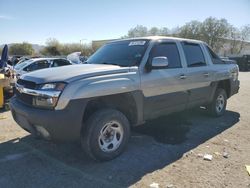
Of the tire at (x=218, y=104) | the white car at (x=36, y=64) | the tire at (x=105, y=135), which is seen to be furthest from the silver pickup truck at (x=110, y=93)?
the white car at (x=36, y=64)

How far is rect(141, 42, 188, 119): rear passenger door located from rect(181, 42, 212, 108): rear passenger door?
0.93ft

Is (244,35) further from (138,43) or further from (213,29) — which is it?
(138,43)

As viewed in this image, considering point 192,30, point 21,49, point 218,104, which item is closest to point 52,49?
point 21,49

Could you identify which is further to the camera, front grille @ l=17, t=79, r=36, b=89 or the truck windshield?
the truck windshield

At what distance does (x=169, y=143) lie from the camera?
528 cm

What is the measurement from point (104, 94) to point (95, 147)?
0.81 m

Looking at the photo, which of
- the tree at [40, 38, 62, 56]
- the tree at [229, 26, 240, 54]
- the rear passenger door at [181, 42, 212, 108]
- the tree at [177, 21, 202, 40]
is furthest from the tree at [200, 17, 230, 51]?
the rear passenger door at [181, 42, 212, 108]

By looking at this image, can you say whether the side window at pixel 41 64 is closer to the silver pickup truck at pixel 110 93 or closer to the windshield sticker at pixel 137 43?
the silver pickup truck at pixel 110 93

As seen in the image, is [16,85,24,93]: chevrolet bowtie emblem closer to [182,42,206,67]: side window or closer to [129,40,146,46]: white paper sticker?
[129,40,146,46]: white paper sticker

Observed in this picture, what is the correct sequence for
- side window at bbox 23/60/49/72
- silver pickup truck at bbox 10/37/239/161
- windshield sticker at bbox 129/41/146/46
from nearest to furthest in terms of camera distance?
1. silver pickup truck at bbox 10/37/239/161
2. windshield sticker at bbox 129/41/146/46
3. side window at bbox 23/60/49/72

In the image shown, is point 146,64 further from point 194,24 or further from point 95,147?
point 194,24

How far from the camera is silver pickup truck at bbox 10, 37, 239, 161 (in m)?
3.92

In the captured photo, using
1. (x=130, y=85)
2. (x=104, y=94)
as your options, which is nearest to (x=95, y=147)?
(x=104, y=94)

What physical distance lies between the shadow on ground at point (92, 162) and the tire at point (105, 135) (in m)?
0.16
